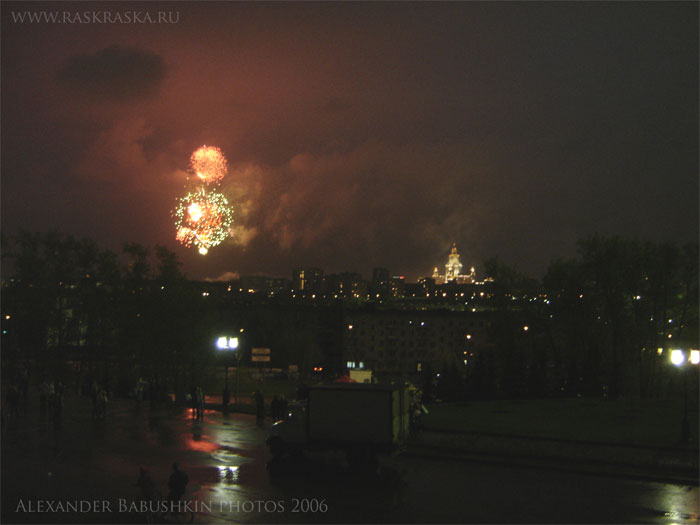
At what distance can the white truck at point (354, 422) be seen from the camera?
2059 centimetres

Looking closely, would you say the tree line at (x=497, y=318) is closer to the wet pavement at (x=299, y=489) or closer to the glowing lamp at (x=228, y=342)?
the glowing lamp at (x=228, y=342)

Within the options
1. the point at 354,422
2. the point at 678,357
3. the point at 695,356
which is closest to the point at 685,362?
the point at 678,357

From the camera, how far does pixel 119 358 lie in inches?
2384

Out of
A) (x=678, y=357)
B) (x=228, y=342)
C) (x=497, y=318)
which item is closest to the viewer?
(x=678, y=357)

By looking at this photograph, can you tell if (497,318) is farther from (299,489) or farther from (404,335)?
(404,335)

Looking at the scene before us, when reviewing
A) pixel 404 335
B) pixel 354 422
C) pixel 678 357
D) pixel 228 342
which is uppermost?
pixel 404 335

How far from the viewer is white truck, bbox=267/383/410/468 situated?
67.6 ft

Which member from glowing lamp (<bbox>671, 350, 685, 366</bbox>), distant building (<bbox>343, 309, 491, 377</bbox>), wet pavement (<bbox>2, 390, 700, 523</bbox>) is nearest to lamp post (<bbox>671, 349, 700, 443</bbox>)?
glowing lamp (<bbox>671, 350, 685, 366</bbox>)

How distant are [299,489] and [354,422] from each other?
3.15 metres

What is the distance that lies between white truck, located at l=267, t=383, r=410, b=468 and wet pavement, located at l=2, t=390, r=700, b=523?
743 mm

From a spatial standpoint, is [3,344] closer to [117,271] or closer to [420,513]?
[117,271]

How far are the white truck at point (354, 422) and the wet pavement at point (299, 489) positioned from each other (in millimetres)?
743

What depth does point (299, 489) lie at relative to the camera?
1838 cm

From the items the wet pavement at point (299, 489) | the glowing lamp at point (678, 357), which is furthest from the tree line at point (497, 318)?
the wet pavement at point (299, 489)
